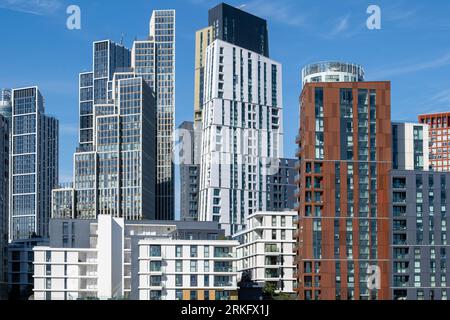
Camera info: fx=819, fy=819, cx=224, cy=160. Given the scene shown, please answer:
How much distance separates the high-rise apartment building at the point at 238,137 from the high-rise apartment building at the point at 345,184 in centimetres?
1850

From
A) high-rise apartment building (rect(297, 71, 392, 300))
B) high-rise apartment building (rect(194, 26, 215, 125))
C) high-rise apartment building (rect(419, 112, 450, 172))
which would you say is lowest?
high-rise apartment building (rect(297, 71, 392, 300))

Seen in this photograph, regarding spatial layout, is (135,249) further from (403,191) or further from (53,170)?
(53,170)

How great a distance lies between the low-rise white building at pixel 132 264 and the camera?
50.9 meters

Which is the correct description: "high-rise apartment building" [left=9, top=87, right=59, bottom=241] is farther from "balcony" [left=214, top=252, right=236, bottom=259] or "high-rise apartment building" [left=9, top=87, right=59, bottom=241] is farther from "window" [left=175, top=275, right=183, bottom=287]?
"balcony" [left=214, top=252, right=236, bottom=259]

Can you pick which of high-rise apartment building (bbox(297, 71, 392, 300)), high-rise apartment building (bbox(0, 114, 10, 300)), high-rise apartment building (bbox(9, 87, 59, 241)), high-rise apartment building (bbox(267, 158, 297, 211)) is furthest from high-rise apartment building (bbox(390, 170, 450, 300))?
high-rise apartment building (bbox(9, 87, 59, 241))

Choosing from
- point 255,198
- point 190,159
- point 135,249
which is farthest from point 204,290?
point 190,159

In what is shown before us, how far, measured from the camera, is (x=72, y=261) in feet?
186

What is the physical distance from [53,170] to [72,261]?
233 ft

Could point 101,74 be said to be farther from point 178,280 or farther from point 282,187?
point 178,280

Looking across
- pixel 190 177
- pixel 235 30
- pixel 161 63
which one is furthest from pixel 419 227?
pixel 161 63

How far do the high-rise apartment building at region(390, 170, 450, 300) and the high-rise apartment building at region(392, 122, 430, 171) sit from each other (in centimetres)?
478

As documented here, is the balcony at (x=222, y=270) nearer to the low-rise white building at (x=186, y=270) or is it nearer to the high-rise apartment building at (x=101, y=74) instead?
the low-rise white building at (x=186, y=270)

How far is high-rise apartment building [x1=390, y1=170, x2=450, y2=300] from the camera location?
58688 millimetres

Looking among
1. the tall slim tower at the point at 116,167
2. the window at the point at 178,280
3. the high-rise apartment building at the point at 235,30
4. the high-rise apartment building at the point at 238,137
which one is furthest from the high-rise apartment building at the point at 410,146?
the tall slim tower at the point at 116,167
